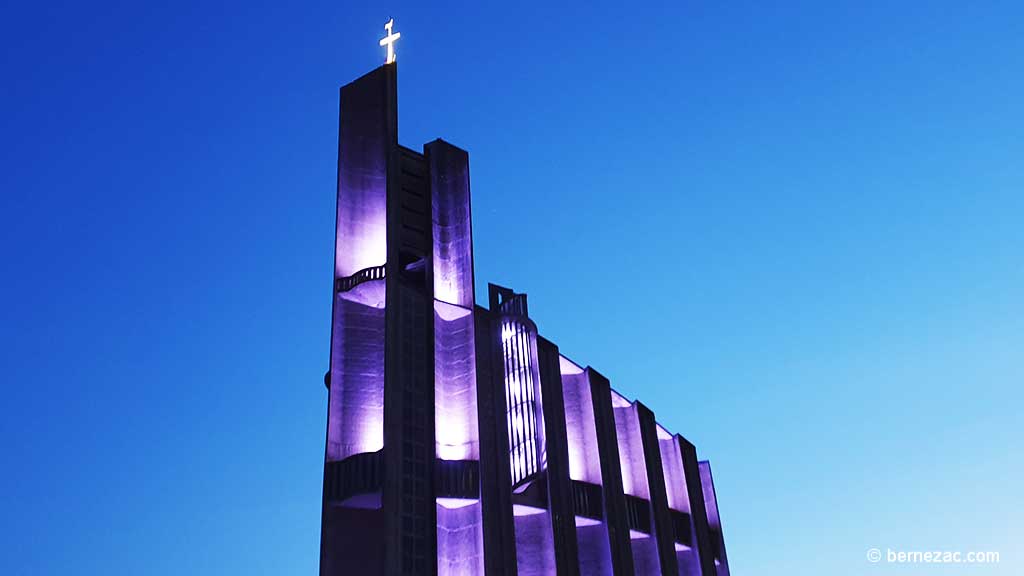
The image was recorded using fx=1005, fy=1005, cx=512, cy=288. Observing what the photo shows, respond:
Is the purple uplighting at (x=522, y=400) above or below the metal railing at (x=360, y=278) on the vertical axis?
below

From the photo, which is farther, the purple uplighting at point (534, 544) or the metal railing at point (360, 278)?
the purple uplighting at point (534, 544)

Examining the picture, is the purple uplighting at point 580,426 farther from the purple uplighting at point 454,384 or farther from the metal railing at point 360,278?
the metal railing at point 360,278

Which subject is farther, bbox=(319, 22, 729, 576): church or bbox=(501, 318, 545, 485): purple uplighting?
bbox=(501, 318, 545, 485): purple uplighting

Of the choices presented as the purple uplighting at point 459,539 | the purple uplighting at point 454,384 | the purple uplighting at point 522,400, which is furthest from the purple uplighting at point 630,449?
the purple uplighting at point 459,539

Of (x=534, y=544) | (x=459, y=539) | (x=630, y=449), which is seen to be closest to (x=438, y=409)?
(x=459, y=539)

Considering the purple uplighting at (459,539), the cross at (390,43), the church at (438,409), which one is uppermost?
the cross at (390,43)

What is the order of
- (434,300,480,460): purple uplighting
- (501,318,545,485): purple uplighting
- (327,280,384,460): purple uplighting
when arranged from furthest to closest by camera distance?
(501,318,545,485): purple uplighting, (434,300,480,460): purple uplighting, (327,280,384,460): purple uplighting

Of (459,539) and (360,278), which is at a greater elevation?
(360,278)

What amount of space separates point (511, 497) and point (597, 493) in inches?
282

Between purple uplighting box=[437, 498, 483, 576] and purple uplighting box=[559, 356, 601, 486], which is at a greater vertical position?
purple uplighting box=[559, 356, 601, 486]

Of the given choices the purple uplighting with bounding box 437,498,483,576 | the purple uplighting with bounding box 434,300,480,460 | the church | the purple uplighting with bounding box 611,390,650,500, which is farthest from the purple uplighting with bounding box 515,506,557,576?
the purple uplighting with bounding box 611,390,650,500

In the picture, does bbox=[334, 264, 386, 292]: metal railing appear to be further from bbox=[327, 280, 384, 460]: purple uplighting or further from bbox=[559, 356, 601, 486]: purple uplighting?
bbox=[559, 356, 601, 486]: purple uplighting

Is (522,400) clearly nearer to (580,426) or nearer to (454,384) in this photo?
(454,384)

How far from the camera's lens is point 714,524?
56844 millimetres
